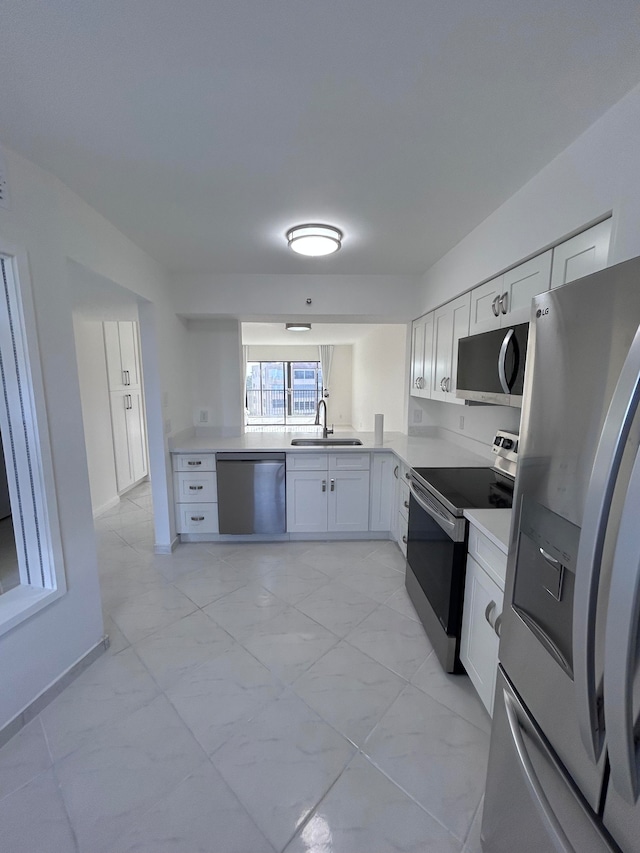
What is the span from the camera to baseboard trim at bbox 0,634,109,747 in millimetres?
1440

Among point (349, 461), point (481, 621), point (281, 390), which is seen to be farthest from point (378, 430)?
point (281, 390)

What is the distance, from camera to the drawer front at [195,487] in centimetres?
306

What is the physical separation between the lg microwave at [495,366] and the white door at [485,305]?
105 mm

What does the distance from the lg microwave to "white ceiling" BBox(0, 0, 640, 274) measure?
2.36 ft

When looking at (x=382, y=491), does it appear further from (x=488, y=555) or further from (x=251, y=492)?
(x=488, y=555)

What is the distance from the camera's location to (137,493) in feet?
15.3

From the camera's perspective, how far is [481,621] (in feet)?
4.91

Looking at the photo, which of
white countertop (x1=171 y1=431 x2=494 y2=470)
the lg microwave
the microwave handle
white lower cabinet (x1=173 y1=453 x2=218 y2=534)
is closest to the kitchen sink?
white countertop (x1=171 y1=431 x2=494 y2=470)

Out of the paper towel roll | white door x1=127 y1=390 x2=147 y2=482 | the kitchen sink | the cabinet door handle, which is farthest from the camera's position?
white door x1=127 y1=390 x2=147 y2=482

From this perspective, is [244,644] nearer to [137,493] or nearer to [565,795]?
[565,795]

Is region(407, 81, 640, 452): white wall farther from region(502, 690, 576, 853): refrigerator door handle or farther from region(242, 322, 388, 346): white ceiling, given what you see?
region(242, 322, 388, 346): white ceiling

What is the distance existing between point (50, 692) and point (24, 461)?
3.48ft

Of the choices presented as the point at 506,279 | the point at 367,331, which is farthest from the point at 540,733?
the point at 367,331

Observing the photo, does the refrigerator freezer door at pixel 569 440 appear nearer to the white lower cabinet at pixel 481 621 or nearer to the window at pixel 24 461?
the white lower cabinet at pixel 481 621
